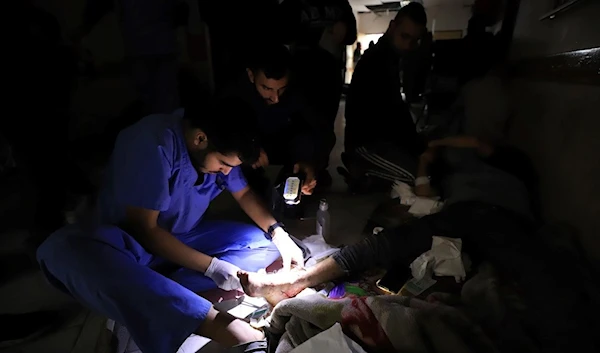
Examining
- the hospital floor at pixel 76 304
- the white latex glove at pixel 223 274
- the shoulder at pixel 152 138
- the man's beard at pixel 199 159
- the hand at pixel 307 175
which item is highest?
the shoulder at pixel 152 138

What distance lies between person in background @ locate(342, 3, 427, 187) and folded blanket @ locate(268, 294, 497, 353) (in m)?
1.05

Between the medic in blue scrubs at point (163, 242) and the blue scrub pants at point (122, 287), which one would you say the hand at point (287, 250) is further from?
the blue scrub pants at point (122, 287)

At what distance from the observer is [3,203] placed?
1.83 metres

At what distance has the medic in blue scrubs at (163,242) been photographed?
34.0 inches

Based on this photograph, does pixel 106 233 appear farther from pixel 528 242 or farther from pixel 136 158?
pixel 528 242

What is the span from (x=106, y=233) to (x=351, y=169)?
1.35 meters


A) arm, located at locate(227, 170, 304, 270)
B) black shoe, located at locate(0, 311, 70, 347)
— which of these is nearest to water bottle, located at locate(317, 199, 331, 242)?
arm, located at locate(227, 170, 304, 270)

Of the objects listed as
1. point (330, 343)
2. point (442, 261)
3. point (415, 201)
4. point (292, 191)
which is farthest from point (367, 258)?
point (415, 201)

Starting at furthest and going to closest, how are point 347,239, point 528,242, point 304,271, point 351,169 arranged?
point 351,169
point 347,239
point 304,271
point 528,242

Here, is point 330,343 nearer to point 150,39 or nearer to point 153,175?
Result: point 153,175

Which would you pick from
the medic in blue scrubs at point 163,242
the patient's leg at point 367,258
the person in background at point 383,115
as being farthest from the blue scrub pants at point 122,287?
the person in background at point 383,115

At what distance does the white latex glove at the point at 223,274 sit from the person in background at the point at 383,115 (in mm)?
1076

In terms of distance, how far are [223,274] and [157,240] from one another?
0.22 meters

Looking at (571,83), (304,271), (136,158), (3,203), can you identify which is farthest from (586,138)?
(3,203)
